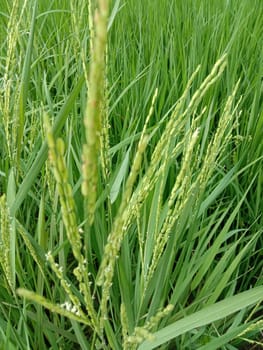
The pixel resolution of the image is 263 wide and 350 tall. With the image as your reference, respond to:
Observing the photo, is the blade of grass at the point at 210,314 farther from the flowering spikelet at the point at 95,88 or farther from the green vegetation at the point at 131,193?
the flowering spikelet at the point at 95,88

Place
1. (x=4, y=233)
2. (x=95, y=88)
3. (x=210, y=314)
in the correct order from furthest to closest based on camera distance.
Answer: (x=210, y=314)
(x=4, y=233)
(x=95, y=88)

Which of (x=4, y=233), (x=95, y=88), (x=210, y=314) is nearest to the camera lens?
(x=95, y=88)

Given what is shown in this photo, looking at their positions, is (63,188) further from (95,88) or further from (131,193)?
(131,193)

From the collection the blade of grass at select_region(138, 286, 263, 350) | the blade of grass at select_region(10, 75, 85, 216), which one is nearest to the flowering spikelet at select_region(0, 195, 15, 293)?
the blade of grass at select_region(10, 75, 85, 216)

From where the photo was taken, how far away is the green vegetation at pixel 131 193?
0.50 meters

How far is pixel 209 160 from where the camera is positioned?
0.67m

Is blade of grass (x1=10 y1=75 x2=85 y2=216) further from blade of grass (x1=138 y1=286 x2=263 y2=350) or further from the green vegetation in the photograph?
blade of grass (x1=138 y1=286 x2=263 y2=350)

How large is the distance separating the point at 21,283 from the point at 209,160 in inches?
17.1

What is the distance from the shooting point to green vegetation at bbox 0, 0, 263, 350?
1.64 ft

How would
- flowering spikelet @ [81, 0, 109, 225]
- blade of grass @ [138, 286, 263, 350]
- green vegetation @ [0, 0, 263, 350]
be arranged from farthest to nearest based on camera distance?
1. blade of grass @ [138, 286, 263, 350]
2. green vegetation @ [0, 0, 263, 350]
3. flowering spikelet @ [81, 0, 109, 225]

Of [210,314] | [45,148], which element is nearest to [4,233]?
[45,148]

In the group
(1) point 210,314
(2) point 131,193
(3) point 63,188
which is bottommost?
(1) point 210,314

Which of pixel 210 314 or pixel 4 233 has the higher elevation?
pixel 4 233

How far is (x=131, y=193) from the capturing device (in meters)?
0.69
